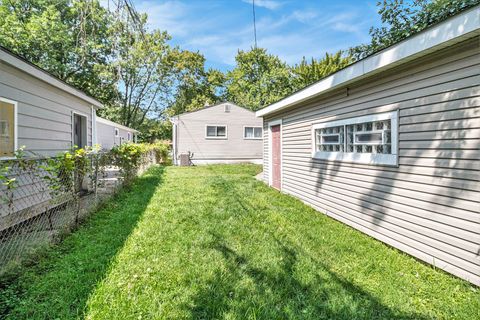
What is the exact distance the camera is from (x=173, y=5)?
3.94m

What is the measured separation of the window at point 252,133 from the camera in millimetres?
18281

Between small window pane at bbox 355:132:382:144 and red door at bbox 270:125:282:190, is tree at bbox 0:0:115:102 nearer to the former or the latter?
red door at bbox 270:125:282:190

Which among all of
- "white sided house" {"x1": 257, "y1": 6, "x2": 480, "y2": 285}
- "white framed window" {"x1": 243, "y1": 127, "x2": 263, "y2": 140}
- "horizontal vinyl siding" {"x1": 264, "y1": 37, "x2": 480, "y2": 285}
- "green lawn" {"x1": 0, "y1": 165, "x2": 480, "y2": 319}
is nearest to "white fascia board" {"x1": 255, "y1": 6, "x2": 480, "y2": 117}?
"white sided house" {"x1": 257, "y1": 6, "x2": 480, "y2": 285}

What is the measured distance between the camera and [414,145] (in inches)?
135

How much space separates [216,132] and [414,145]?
48.6 ft

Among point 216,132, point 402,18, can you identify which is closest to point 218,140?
point 216,132

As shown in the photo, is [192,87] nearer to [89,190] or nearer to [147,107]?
[147,107]

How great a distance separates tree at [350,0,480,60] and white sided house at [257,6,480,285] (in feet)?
36.5

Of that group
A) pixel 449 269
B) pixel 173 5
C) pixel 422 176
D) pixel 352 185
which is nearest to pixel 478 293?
pixel 449 269

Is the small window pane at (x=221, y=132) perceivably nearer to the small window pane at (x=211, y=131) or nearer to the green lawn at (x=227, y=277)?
the small window pane at (x=211, y=131)

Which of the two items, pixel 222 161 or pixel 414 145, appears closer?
pixel 414 145

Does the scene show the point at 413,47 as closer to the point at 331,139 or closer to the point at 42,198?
the point at 331,139

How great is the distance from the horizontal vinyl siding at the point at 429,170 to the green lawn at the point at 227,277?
326 mm

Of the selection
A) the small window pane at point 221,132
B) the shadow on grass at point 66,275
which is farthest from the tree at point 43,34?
the shadow on grass at point 66,275
